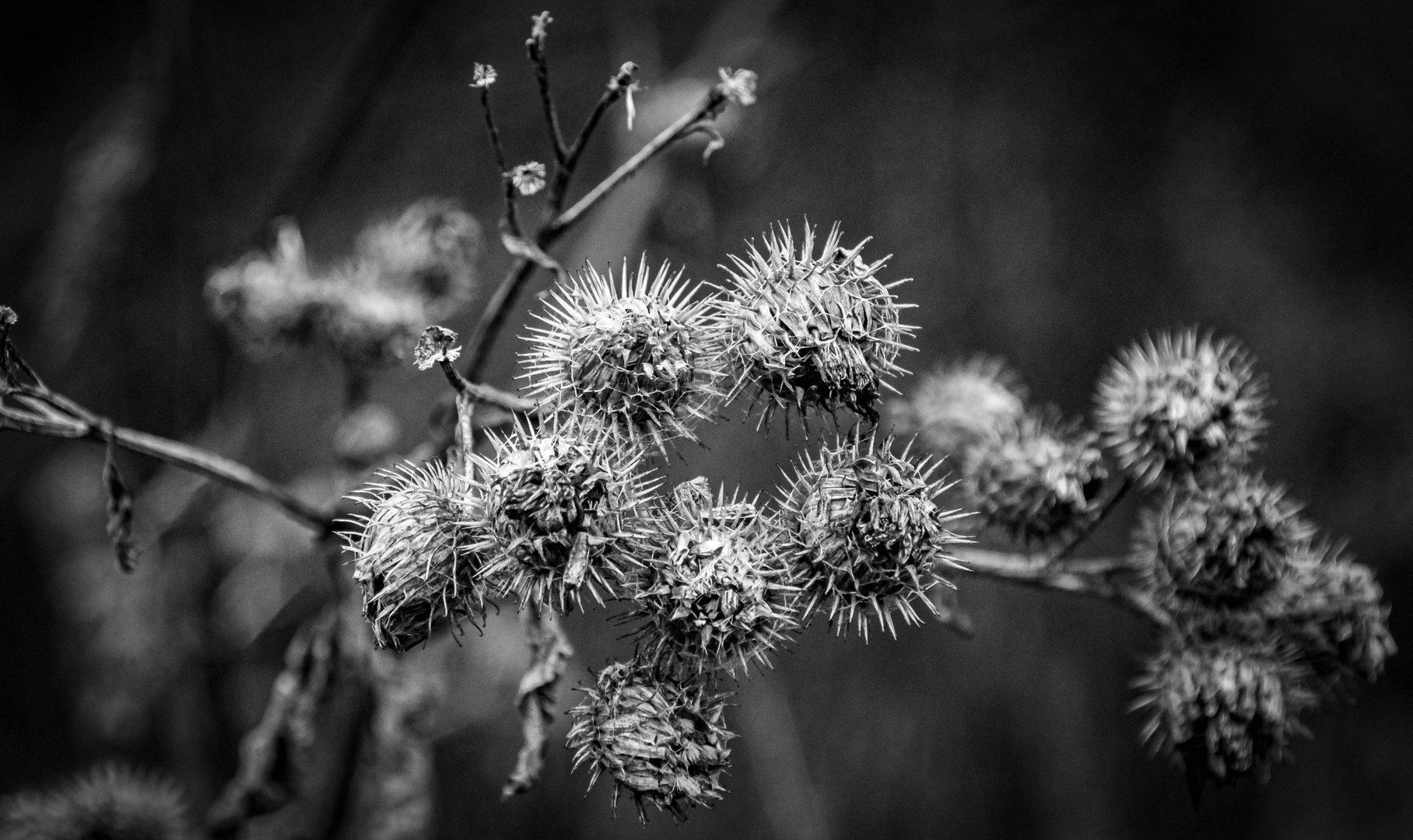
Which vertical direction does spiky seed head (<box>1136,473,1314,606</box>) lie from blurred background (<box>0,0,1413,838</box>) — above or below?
below

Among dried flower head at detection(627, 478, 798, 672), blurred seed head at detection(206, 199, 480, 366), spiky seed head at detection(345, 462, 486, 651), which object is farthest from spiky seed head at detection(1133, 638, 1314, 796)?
blurred seed head at detection(206, 199, 480, 366)

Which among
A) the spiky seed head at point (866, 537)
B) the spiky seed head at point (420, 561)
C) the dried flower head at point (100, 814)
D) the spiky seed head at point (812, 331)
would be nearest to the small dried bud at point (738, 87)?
the spiky seed head at point (812, 331)

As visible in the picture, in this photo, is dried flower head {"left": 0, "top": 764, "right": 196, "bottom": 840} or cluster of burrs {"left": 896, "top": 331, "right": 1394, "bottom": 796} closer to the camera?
cluster of burrs {"left": 896, "top": 331, "right": 1394, "bottom": 796}

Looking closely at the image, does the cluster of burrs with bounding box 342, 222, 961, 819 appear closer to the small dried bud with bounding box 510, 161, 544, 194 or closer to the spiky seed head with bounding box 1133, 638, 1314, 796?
the small dried bud with bounding box 510, 161, 544, 194

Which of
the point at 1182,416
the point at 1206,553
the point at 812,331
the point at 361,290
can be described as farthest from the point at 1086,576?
the point at 361,290

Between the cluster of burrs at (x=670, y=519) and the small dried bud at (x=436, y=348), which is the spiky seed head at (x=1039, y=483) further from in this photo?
the small dried bud at (x=436, y=348)

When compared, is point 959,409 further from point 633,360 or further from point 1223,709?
point 633,360

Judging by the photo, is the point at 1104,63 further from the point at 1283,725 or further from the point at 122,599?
the point at 122,599
